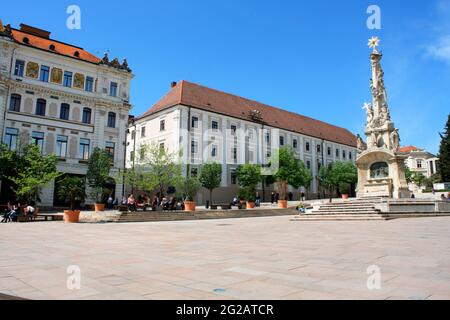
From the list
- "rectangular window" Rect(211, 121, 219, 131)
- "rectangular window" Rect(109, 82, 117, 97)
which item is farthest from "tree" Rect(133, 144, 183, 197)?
"rectangular window" Rect(211, 121, 219, 131)

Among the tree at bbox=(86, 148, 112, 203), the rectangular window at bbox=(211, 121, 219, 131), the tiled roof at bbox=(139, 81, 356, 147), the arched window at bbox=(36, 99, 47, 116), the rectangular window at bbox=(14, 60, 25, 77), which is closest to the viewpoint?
the tree at bbox=(86, 148, 112, 203)

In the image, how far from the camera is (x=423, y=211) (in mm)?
22281

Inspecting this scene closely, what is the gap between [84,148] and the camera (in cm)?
3716

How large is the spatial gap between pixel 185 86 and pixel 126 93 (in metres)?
10.9

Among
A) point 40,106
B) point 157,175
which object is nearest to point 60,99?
point 40,106

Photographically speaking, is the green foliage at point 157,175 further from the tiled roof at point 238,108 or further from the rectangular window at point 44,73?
the tiled roof at point 238,108

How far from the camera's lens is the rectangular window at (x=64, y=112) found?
1419 inches

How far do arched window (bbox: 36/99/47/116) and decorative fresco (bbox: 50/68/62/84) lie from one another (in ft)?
8.39

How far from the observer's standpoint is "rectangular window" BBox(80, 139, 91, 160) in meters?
37.0

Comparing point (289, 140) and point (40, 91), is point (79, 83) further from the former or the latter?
point (289, 140)

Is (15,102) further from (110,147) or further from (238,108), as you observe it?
(238,108)

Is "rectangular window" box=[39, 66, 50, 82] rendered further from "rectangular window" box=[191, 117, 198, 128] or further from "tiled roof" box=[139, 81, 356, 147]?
"rectangular window" box=[191, 117, 198, 128]

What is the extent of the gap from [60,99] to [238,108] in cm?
2667
